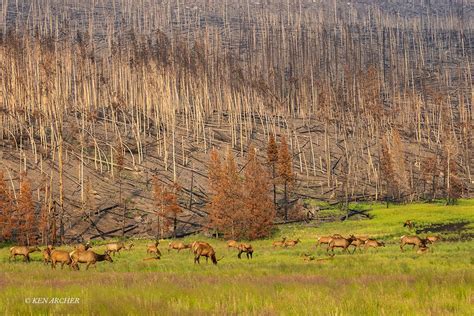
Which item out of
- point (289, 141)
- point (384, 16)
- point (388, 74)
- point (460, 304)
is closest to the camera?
point (460, 304)

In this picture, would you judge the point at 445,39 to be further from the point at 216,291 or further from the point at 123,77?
the point at 216,291

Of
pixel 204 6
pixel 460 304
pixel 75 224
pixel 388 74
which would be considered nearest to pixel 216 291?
pixel 460 304

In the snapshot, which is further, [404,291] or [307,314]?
[404,291]

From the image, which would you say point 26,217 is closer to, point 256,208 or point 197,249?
point 256,208

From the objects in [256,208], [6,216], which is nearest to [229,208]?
[256,208]

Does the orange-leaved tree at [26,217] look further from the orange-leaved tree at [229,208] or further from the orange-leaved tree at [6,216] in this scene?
the orange-leaved tree at [229,208]

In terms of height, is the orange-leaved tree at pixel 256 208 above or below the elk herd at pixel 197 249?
below

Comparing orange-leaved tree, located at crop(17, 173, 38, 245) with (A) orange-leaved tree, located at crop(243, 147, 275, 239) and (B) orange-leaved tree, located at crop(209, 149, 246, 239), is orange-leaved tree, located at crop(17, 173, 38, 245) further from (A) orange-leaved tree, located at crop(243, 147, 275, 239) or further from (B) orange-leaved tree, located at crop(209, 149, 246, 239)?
(A) orange-leaved tree, located at crop(243, 147, 275, 239)

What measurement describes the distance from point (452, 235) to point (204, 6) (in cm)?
14787

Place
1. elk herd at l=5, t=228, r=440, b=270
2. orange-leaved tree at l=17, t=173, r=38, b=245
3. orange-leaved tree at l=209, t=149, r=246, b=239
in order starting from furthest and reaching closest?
1. orange-leaved tree at l=209, t=149, r=246, b=239
2. orange-leaved tree at l=17, t=173, r=38, b=245
3. elk herd at l=5, t=228, r=440, b=270

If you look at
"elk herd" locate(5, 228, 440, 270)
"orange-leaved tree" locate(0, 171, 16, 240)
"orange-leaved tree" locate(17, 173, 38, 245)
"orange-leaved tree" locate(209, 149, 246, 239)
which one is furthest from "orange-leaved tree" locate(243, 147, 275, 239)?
"orange-leaved tree" locate(0, 171, 16, 240)

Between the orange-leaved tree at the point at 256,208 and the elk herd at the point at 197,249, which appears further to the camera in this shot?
the orange-leaved tree at the point at 256,208

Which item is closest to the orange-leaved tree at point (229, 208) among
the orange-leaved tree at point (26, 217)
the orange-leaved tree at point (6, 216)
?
the orange-leaved tree at point (26, 217)

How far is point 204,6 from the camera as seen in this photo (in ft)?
563
